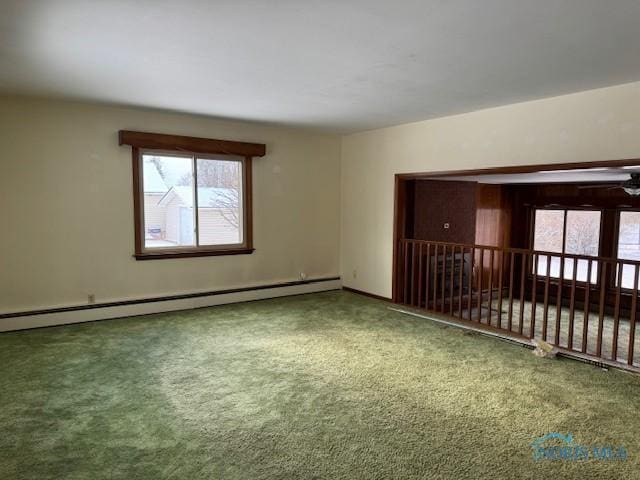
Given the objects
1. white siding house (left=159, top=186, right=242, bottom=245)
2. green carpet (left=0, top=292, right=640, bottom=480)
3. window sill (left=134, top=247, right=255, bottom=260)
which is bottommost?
green carpet (left=0, top=292, right=640, bottom=480)

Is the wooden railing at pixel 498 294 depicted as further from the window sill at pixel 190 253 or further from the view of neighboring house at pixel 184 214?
the view of neighboring house at pixel 184 214

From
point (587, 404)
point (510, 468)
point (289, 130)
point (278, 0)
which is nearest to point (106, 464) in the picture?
point (510, 468)

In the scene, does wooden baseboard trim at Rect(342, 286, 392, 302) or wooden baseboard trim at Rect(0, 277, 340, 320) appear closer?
wooden baseboard trim at Rect(0, 277, 340, 320)

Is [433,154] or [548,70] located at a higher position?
[548,70]

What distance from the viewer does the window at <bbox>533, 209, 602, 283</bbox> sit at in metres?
6.41

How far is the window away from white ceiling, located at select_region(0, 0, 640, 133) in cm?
324

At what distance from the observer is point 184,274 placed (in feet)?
17.9

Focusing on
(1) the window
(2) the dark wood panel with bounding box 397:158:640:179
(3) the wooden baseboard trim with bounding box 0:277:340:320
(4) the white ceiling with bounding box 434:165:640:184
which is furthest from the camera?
(1) the window

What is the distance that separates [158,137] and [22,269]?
6.65ft

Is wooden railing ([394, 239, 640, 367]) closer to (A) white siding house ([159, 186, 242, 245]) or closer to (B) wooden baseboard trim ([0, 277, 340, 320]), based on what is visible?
(B) wooden baseboard trim ([0, 277, 340, 320])

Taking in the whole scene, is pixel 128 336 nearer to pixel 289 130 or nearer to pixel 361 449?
pixel 361 449

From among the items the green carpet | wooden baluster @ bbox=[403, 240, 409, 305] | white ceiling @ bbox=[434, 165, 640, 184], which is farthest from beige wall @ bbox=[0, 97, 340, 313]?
white ceiling @ bbox=[434, 165, 640, 184]

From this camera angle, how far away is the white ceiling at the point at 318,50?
2314 millimetres

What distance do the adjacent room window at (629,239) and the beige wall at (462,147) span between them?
2.89 metres
